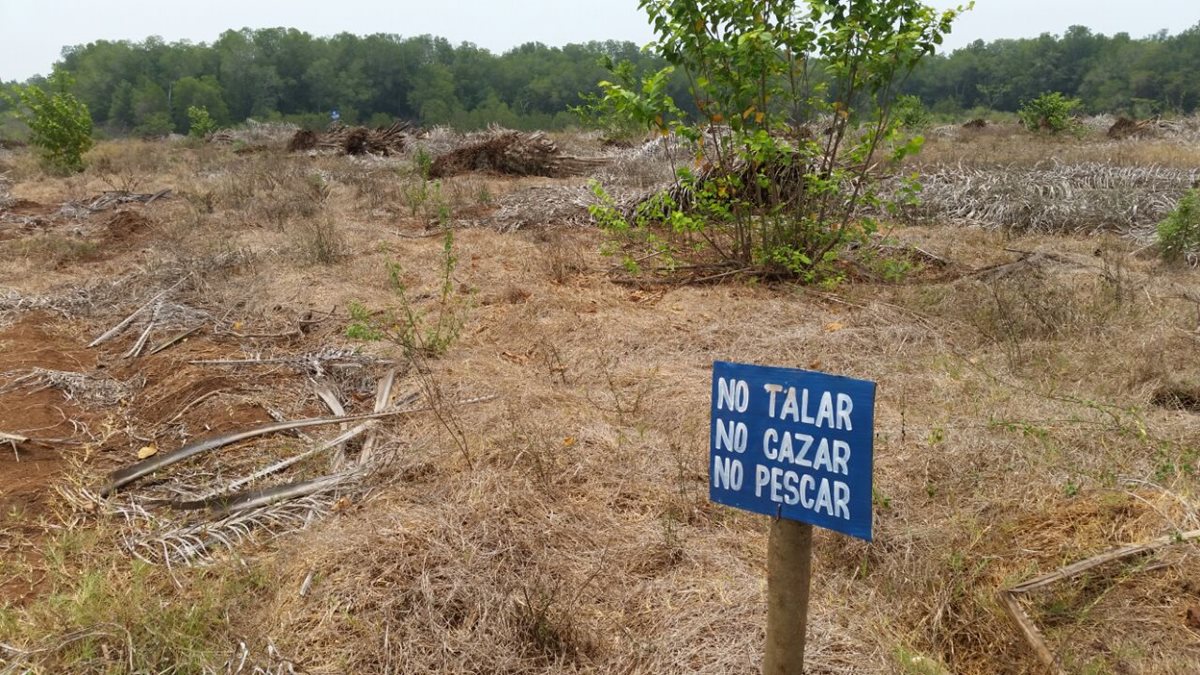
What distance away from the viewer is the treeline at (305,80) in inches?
2064

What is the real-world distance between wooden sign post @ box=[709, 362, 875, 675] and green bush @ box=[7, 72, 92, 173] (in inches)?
660

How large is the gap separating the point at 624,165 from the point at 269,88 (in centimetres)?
5428

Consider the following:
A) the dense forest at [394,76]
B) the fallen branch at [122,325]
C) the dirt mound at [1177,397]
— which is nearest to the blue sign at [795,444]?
the dirt mound at [1177,397]

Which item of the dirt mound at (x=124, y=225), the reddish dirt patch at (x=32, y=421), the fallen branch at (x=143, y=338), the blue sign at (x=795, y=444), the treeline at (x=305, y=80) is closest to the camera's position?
the blue sign at (x=795, y=444)

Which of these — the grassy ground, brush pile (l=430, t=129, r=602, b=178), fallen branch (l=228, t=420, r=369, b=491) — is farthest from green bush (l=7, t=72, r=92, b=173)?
fallen branch (l=228, t=420, r=369, b=491)

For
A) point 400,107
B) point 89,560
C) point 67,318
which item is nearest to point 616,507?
point 89,560

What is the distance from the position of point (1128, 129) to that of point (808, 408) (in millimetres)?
20147

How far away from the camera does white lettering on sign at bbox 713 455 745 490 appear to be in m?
1.57

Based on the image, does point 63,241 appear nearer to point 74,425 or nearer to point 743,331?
point 74,425

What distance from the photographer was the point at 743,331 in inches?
180

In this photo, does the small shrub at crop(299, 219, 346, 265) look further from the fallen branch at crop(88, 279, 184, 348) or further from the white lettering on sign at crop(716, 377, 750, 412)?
the white lettering on sign at crop(716, 377, 750, 412)

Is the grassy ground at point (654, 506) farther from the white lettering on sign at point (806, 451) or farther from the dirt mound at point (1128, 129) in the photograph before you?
the dirt mound at point (1128, 129)

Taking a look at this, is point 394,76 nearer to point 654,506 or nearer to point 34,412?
point 34,412

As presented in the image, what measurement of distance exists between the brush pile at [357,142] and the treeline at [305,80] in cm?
3201
